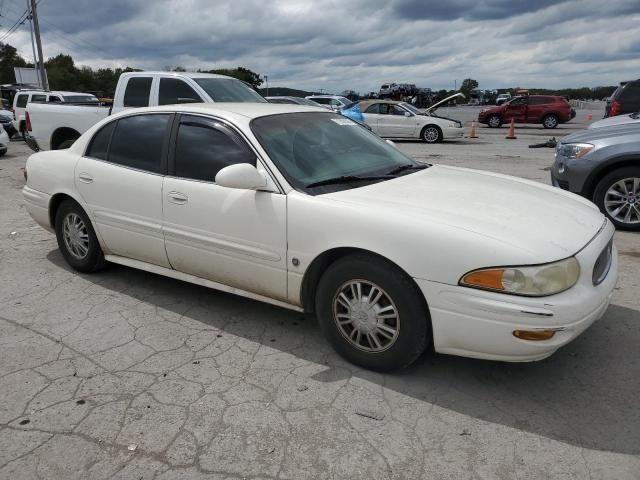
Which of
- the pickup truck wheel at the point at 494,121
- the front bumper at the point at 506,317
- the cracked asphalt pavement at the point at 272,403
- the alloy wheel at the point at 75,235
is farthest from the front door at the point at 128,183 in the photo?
the pickup truck wheel at the point at 494,121

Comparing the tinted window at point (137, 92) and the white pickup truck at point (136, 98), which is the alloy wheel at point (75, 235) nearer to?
the white pickup truck at point (136, 98)

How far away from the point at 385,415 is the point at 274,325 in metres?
1.29

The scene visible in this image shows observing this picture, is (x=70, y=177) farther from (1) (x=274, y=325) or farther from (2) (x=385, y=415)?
(2) (x=385, y=415)

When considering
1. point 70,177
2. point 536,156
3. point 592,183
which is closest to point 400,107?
point 536,156

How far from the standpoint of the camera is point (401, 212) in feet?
9.70

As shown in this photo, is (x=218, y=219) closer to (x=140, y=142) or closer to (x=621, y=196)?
(x=140, y=142)

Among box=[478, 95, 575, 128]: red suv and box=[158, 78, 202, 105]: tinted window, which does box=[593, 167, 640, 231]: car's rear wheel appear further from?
box=[478, 95, 575, 128]: red suv

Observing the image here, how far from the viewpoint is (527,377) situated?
313cm

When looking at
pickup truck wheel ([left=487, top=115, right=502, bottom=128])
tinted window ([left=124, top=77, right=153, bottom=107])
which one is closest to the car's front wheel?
tinted window ([left=124, top=77, right=153, bottom=107])

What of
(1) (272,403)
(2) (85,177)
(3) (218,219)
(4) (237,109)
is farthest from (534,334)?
(2) (85,177)

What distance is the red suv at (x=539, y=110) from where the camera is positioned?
23547 mm

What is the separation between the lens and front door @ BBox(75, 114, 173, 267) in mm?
4000

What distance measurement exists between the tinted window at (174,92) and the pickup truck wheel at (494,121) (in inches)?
793

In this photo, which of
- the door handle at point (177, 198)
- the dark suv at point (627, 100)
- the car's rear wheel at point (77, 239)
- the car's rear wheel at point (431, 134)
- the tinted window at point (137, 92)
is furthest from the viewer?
the car's rear wheel at point (431, 134)
